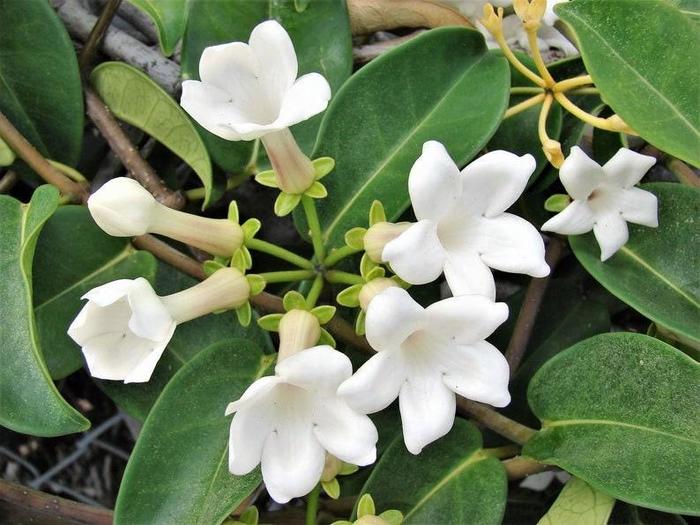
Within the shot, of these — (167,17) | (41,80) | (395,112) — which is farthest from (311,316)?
(41,80)

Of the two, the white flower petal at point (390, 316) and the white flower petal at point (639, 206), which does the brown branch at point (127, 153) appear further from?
the white flower petal at point (639, 206)

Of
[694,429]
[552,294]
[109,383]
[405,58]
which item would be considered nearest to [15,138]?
[109,383]

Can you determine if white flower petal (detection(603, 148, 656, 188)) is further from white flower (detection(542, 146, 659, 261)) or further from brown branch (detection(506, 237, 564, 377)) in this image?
brown branch (detection(506, 237, 564, 377))

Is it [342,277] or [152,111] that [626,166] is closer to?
[342,277]

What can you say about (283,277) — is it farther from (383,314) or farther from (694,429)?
(694,429)

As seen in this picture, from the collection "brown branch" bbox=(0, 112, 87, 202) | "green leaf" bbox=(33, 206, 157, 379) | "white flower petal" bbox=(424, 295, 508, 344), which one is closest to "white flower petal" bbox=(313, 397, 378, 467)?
"white flower petal" bbox=(424, 295, 508, 344)
